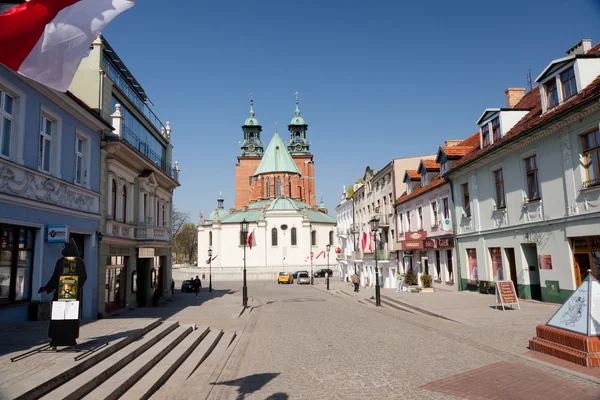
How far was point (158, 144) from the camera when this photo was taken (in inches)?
1076

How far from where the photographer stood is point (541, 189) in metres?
16.9

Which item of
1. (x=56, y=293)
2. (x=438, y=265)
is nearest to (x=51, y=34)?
(x=56, y=293)

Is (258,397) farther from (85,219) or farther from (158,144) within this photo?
(158,144)

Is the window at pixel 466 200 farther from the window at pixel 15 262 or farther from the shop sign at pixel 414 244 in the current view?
the window at pixel 15 262

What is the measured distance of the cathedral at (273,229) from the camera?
71.2 metres

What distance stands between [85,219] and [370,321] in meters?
11.1

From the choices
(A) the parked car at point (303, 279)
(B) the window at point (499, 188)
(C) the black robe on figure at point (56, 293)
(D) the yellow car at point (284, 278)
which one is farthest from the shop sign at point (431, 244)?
A: (D) the yellow car at point (284, 278)

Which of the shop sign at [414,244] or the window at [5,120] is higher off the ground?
the window at [5,120]

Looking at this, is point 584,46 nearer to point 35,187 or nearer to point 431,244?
point 431,244

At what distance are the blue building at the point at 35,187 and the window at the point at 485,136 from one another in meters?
18.1

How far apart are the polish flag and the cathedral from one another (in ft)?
187

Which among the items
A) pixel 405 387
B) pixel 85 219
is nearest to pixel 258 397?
pixel 405 387

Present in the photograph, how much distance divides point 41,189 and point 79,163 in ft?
10.5

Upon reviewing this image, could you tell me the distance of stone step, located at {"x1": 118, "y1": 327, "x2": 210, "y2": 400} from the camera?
7281mm
